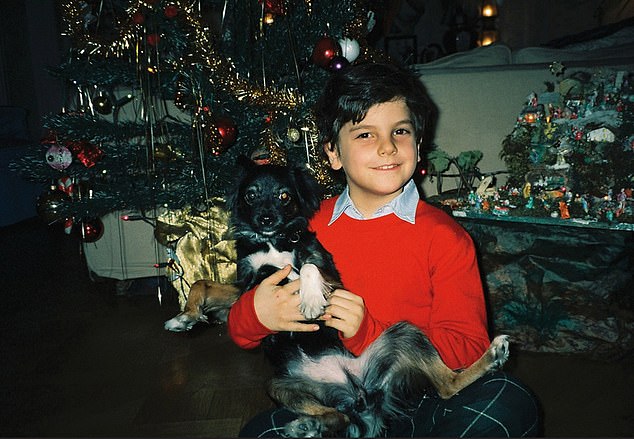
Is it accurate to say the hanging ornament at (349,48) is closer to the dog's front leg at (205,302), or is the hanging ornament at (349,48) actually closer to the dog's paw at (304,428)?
the dog's front leg at (205,302)

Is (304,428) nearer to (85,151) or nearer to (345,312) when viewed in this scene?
(345,312)

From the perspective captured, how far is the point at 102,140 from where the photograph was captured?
2.54 meters

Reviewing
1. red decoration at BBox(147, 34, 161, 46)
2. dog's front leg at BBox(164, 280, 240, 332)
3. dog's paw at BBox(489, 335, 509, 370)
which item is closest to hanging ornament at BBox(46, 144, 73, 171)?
red decoration at BBox(147, 34, 161, 46)

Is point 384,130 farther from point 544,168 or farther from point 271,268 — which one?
point 544,168

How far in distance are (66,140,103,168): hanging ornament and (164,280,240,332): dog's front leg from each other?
56.5 inches

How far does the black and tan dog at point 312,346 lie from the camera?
115cm

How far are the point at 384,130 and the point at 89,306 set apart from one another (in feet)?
8.85

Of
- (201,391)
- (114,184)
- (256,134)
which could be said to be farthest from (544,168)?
(114,184)

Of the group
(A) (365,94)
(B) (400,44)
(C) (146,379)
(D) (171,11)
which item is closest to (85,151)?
(D) (171,11)

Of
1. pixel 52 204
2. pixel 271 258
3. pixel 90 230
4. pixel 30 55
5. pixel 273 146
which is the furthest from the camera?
pixel 30 55

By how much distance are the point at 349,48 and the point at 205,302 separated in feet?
4.65

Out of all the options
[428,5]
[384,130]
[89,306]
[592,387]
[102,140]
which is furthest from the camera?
[428,5]

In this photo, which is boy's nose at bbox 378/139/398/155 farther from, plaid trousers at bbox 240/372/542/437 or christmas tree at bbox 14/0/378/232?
christmas tree at bbox 14/0/378/232

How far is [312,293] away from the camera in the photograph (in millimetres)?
1090
